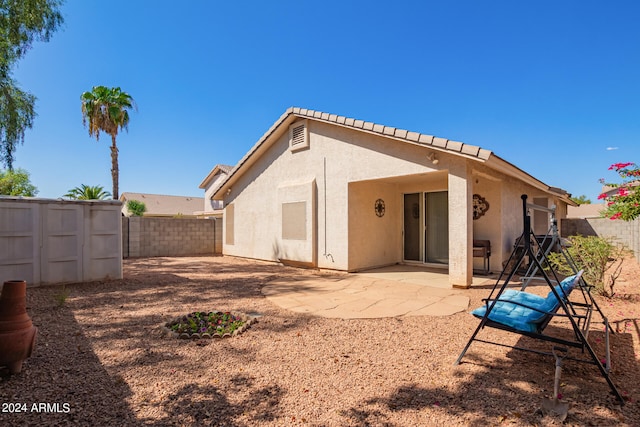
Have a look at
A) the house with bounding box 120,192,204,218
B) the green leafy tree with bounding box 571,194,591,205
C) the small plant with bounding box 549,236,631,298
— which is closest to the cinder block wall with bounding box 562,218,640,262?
the green leafy tree with bounding box 571,194,591,205

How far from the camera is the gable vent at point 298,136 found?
1007 cm

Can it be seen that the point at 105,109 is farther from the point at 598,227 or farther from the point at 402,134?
the point at 598,227

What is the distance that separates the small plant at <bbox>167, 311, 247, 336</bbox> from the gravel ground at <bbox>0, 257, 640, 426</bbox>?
208 millimetres

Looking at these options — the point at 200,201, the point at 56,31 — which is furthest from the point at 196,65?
the point at 200,201

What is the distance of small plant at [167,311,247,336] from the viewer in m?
4.05

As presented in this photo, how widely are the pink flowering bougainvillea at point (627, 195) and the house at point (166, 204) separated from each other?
34.6m

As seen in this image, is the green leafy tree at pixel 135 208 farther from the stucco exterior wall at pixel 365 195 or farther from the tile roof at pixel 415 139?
the tile roof at pixel 415 139

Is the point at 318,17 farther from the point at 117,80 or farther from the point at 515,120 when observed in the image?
the point at 117,80

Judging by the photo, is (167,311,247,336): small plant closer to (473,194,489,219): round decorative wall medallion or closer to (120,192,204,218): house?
(473,194,489,219): round decorative wall medallion

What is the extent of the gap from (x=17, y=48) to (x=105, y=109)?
1216cm

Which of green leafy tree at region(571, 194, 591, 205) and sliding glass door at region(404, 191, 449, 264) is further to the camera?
green leafy tree at region(571, 194, 591, 205)

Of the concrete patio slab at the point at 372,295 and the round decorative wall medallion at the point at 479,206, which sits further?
the round decorative wall medallion at the point at 479,206

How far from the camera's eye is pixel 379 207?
31.9 feet

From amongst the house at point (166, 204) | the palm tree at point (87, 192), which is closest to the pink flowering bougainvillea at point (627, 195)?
the palm tree at point (87, 192)
